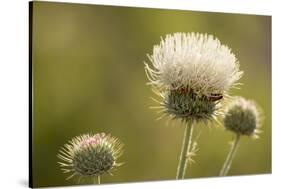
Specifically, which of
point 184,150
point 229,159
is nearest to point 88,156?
point 184,150

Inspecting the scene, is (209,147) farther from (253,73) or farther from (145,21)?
(145,21)

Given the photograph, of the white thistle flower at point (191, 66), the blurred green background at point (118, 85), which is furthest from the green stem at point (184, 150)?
the white thistle flower at point (191, 66)

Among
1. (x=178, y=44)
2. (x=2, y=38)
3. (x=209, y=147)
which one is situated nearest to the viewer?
(x=2, y=38)

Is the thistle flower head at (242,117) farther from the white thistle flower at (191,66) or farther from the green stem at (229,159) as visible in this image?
the white thistle flower at (191,66)

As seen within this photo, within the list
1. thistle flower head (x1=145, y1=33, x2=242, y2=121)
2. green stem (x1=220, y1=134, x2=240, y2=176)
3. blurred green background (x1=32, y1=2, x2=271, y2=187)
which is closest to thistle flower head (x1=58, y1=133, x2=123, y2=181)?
blurred green background (x1=32, y1=2, x2=271, y2=187)

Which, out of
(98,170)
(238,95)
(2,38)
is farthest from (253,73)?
(2,38)

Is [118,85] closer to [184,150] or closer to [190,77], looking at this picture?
[190,77]
